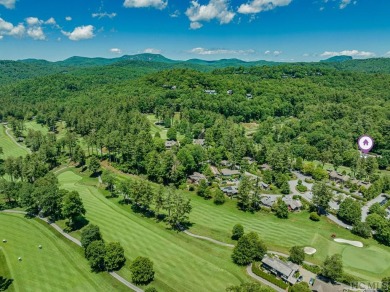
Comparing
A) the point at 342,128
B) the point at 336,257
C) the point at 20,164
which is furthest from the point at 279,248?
the point at 342,128

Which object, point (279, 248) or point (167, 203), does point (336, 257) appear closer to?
point (279, 248)

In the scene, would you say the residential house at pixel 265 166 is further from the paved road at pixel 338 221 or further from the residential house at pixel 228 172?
the paved road at pixel 338 221

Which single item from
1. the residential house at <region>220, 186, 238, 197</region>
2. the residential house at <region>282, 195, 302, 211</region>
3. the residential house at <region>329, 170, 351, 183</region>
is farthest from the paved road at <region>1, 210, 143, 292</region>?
the residential house at <region>329, 170, 351, 183</region>

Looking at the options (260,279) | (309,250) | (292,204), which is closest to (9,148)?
(292,204)

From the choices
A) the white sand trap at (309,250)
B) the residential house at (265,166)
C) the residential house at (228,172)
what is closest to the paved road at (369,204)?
the white sand trap at (309,250)

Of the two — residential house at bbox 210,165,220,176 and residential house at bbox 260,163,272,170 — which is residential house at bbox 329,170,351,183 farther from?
residential house at bbox 210,165,220,176

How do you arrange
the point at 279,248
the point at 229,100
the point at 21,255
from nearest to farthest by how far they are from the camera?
the point at 21,255 < the point at 279,248 < the point at 229,100
